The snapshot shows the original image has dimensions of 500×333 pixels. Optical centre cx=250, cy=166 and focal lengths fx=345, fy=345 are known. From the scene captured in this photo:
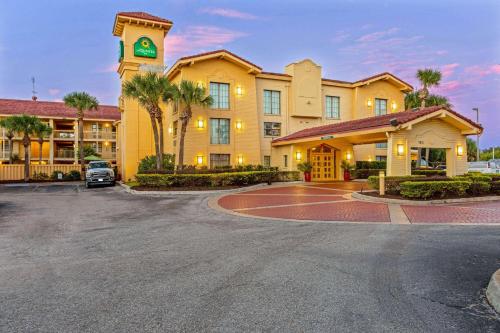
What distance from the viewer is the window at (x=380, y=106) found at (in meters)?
36.3

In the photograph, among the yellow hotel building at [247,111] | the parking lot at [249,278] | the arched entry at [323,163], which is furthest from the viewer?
the arched entry at [323,163]

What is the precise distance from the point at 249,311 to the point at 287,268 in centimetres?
193

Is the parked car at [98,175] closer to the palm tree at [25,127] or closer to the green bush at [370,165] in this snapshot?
the palm tree at [25,127]

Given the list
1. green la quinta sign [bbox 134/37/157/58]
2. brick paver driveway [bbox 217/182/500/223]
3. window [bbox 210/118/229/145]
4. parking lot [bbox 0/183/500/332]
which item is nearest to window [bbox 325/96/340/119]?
window [bbox 210/118/229/145]

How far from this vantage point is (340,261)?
6.64m

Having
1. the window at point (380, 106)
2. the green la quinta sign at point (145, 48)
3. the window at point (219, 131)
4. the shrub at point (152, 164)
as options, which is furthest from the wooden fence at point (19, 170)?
the window at point (380, 106)

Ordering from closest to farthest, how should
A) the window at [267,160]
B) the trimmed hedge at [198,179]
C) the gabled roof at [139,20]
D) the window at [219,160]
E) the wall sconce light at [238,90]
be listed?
1. the trimmed hedge at [198,179]
2. the window at [219,160]
3. the wall sconce light at [238,90]
4. the gabled roof at [139,20]
5. the window at [267,160]

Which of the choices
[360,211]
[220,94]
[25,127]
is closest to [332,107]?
[220,94]

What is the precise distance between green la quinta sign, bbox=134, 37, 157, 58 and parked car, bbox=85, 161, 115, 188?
10618 mm

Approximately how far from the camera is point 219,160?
29.6 m

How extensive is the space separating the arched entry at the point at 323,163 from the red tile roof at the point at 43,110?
27630 millimetres

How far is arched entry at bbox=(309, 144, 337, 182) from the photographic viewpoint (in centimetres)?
3148

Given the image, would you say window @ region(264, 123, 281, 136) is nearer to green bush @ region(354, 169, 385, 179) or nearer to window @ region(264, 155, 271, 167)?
window @ region(264, 155, 271, 167)

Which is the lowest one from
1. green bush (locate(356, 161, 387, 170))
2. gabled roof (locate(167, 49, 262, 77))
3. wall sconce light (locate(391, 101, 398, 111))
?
green bush (locate(356, 161, 387, 170))
